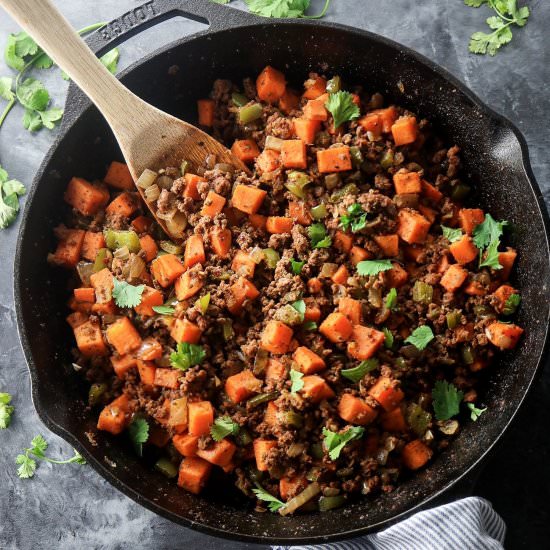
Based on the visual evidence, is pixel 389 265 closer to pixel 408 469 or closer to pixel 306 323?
pixel 306 323

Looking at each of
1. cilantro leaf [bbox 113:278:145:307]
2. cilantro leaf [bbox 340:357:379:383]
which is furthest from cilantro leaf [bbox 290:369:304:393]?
cilantro leaf [bbox 113:278:145:307]

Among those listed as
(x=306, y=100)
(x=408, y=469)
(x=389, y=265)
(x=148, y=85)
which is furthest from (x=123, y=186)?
(x=408, y=469)

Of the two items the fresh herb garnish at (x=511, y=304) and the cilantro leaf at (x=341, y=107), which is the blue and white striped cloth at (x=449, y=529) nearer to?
the fresh herb garnish at (x=511, y=304)

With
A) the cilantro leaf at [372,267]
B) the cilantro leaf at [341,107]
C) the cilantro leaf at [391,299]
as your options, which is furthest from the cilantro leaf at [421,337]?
the cilantro leaf at [341,107]

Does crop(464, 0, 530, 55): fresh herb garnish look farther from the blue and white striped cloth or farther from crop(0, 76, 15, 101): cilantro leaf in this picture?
crop(0, 76, 15, 101): cilantro leaf

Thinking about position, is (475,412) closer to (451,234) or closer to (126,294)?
(451,234)

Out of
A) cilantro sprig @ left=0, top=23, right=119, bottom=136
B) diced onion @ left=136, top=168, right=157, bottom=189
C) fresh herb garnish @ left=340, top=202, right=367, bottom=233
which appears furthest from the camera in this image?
cilantro sprig @ left=0, top=23, right=119, bottom=136

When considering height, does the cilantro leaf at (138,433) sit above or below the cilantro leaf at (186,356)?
below
